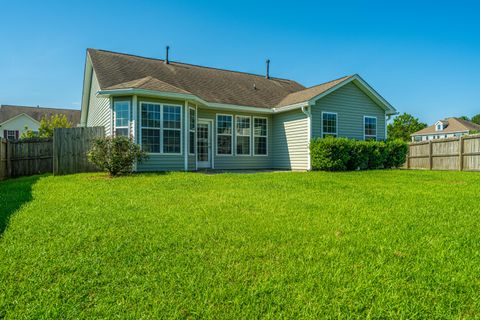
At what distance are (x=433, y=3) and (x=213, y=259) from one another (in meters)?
15.6

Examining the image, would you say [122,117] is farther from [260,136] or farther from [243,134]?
[260,136]

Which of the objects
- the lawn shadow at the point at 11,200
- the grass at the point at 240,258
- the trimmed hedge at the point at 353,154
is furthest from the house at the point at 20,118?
the grass at the point at 240,258

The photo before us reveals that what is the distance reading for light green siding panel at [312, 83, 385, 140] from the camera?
13445 mm

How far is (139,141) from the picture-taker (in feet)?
35.8

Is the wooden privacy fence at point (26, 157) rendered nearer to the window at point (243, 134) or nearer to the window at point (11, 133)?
the window at point (243, 134)

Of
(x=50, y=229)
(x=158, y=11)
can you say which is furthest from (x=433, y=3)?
(x=50, y=229)

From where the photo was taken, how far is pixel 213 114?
13867 millimetres

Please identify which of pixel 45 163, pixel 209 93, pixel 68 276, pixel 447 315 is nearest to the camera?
pixel 447 315

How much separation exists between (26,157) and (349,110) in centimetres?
1430

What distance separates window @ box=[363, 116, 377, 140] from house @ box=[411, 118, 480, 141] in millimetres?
41247

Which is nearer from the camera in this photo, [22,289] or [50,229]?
[22,289]

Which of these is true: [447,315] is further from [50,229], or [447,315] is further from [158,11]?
[158,11]

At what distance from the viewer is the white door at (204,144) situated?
13.5 meters

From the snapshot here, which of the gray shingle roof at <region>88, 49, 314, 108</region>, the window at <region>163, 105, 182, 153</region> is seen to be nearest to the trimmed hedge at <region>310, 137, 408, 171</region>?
the gray shingle roof at <region>88, 49, 314, 108</region>
